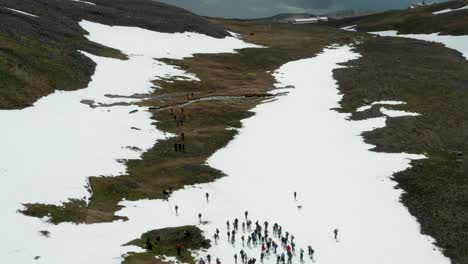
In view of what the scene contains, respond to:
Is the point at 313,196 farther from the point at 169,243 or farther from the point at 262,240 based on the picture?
the point at 169,243

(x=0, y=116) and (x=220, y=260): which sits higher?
(x=0, y=116)

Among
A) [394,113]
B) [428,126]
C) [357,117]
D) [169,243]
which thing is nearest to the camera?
[169,243]

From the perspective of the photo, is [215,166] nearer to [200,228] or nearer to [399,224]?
[200,228]

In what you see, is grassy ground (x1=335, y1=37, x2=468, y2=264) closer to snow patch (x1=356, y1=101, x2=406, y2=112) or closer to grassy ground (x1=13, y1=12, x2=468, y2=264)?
grassy ground (x1=13, y1=12, x2=468, y2=264)

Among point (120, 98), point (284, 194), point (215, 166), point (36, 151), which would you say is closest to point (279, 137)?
point (215, 166)

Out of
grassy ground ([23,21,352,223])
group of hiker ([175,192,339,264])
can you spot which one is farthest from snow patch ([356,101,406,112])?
group of hiker ([175,192,339,264])

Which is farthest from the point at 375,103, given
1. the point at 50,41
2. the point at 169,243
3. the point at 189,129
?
the point at 50,41
